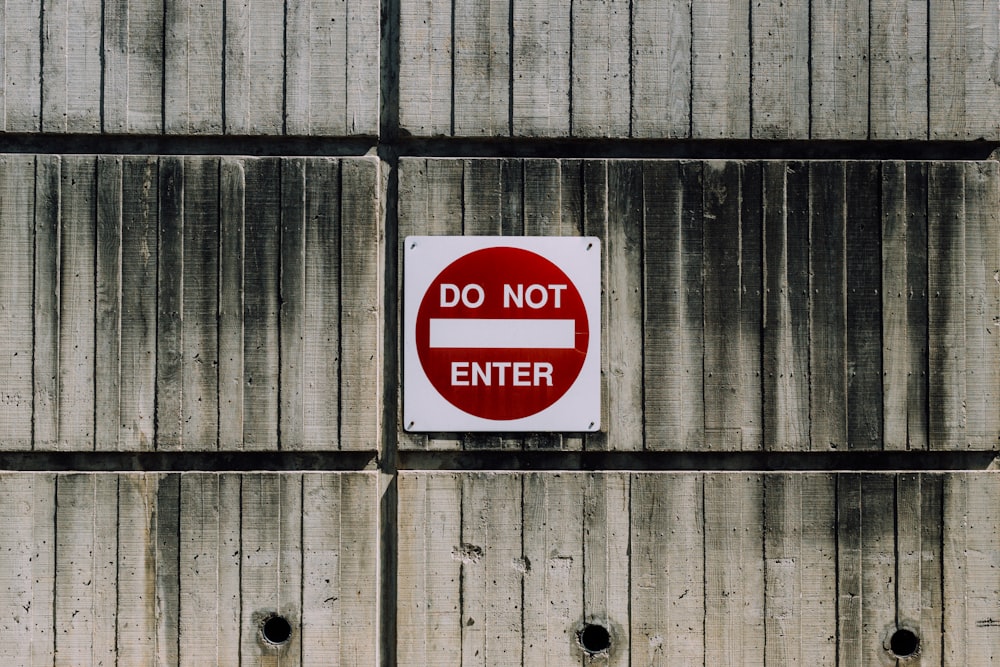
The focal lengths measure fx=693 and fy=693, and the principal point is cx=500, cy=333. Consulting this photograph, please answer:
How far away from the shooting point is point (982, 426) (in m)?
2.56

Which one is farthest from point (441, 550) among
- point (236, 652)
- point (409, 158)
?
point (409, 158)

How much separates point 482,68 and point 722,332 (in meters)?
1.31

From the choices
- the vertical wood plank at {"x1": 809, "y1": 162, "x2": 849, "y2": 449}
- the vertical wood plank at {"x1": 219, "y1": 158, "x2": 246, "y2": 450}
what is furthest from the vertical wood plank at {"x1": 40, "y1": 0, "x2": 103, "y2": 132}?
the vertical wood plank at {"x1": 809, "y1": 162, "x2": 849, "y2": 449}

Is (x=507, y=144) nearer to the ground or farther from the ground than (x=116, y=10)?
nearer to the ground

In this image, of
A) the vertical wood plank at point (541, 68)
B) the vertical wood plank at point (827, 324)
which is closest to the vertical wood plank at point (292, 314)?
the vertical wood plank at point (541, 68)

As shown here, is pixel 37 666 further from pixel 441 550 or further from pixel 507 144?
pixel 507 144

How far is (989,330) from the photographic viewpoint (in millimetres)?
2566

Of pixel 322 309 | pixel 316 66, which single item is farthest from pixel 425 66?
pixel 322 309

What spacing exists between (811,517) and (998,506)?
71 cm

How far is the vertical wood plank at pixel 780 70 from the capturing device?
2.56 meters

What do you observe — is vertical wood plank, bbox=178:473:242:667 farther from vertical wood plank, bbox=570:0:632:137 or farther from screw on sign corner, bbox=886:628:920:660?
screw on sign corner, bbox=886:628:920:660

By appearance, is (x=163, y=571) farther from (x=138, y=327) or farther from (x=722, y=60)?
(x=722, y=60)

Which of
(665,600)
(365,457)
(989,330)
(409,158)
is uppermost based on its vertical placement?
(409,158)

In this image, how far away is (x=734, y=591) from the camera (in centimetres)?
253
